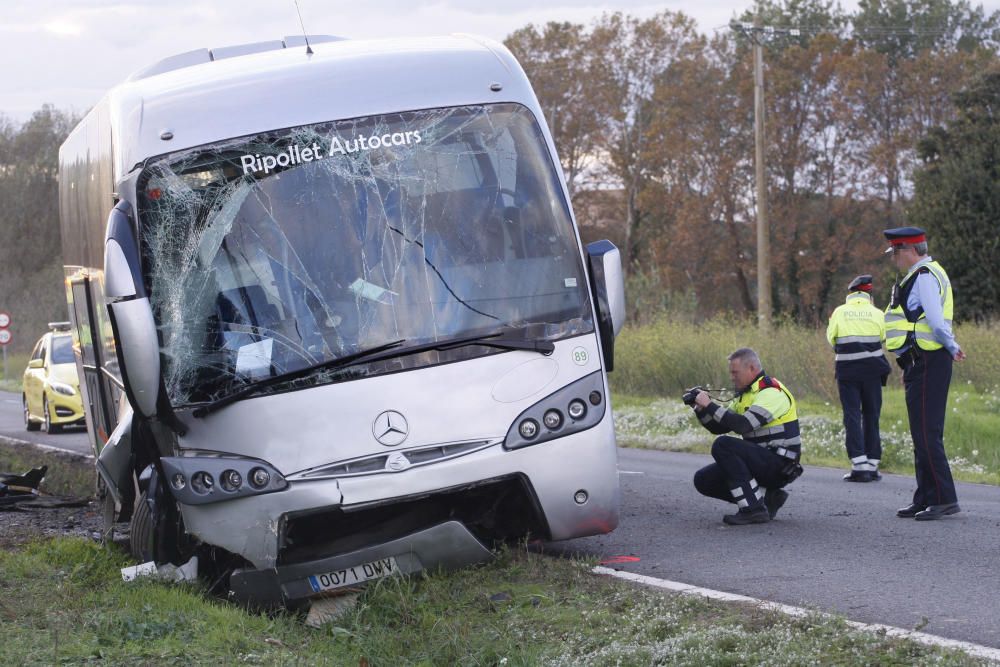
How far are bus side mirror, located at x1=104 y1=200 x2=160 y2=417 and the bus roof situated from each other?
741mm

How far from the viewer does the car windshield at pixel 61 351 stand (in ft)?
75.7

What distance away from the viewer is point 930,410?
8828 millimetres

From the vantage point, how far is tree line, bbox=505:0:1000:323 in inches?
1778

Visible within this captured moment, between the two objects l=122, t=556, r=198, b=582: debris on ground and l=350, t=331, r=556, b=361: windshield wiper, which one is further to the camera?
l=122, t=556, r=198, b=582: debris on ground

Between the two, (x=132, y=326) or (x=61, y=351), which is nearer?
(x=132, y=326)

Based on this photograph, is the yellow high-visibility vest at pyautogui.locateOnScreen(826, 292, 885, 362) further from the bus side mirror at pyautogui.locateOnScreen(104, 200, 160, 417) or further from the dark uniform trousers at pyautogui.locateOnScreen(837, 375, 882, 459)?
the bus side mirror at pyautogui.locateOnScreen(104, 200, 160, 417)

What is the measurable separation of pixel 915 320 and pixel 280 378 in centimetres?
446

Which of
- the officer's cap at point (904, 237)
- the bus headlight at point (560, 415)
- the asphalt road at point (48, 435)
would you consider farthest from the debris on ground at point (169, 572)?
the asphalt road at point (48, 435)

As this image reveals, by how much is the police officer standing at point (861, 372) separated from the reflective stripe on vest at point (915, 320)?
312 centimetres

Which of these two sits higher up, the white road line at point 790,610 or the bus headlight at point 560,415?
the bus headlight at point 560,415

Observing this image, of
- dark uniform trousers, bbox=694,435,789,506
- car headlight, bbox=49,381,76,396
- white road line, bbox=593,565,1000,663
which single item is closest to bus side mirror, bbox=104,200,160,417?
white road line, bbox=593,565,1000,663

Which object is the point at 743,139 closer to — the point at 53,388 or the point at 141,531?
the point at 53,388

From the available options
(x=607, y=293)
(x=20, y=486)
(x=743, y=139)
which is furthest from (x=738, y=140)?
(x=607, y=293)

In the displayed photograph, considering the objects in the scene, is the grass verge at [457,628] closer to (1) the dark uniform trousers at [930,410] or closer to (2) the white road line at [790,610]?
(2) the white road line at [790,610]
